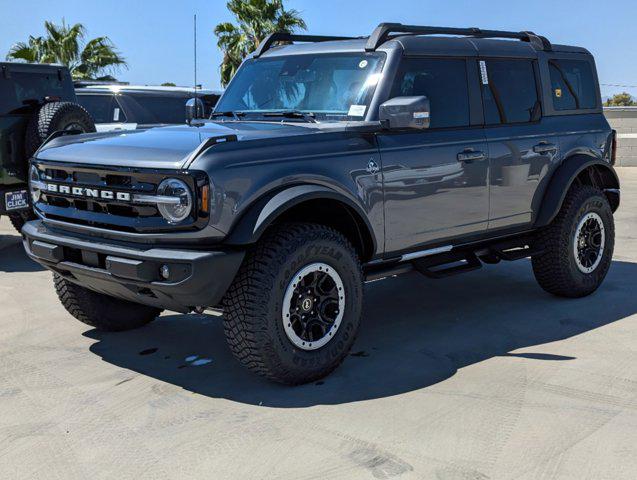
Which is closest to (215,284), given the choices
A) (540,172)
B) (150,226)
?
(150,226)

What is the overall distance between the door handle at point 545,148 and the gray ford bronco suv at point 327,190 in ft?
→ 0.07

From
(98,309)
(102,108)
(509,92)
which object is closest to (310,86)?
(509,92)

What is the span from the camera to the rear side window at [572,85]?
6281 mm

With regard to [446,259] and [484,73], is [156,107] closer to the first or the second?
[484,73]

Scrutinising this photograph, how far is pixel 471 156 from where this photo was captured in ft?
17.4

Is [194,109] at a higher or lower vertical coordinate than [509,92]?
lower

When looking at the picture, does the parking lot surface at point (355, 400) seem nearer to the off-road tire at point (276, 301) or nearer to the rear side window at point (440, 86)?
the off-road tire at point (276, 301)

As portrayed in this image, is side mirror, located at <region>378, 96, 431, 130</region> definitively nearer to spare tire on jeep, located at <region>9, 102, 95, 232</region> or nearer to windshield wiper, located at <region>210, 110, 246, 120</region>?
windshield wiper, located at <region>210, 110, 246, 120</region>

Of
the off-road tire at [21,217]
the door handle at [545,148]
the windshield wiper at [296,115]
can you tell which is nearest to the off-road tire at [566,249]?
the door handle at [545,148]

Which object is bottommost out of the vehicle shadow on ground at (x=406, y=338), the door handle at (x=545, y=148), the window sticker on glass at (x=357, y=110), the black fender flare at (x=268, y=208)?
the vehicle shadow on ground at (x=406, y=338)

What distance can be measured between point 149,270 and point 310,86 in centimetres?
185

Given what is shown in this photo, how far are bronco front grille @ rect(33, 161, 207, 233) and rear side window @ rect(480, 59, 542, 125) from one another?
2511mm

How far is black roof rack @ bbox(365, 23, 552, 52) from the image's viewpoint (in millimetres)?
5121

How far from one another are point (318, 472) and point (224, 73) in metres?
30.5
